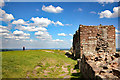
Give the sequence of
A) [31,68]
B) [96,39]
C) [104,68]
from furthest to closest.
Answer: [96,39], [31,68], [104,68]

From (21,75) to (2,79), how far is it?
1687mm

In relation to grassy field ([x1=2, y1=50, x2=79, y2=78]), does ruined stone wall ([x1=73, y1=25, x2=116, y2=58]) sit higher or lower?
higher

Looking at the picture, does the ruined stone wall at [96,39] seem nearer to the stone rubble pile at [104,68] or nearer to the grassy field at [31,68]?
the grassy field at [31,68]

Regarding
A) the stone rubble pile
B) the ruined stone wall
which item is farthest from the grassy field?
the ruined stone wall

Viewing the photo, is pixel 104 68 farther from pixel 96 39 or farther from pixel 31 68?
pixel 96 39

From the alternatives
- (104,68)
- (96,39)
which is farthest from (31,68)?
(96,39)

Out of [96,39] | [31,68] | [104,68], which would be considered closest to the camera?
[104,68]

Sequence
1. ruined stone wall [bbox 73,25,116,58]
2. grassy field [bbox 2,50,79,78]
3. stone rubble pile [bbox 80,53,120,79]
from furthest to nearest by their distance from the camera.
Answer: ruined stone wall [bbox 73,25,116,58] → grassy field [bbox 2,50,79,78] → stone rubble pile [bbox 80,53,120,79]

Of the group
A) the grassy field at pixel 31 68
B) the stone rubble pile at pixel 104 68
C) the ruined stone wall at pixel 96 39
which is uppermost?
the ruined stone wall at pixel 96 39

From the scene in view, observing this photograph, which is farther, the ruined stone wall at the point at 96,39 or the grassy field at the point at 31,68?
the ruined stone wall at the point at 96,39

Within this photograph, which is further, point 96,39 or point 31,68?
point 96,39

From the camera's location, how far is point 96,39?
15.7 meters

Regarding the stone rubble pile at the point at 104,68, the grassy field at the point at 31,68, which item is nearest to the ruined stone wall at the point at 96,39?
the grassy field at the point at 31,68

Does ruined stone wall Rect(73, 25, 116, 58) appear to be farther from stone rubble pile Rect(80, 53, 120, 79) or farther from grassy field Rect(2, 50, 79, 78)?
stone rubble pile Rect(80, 53, 120, 79)
